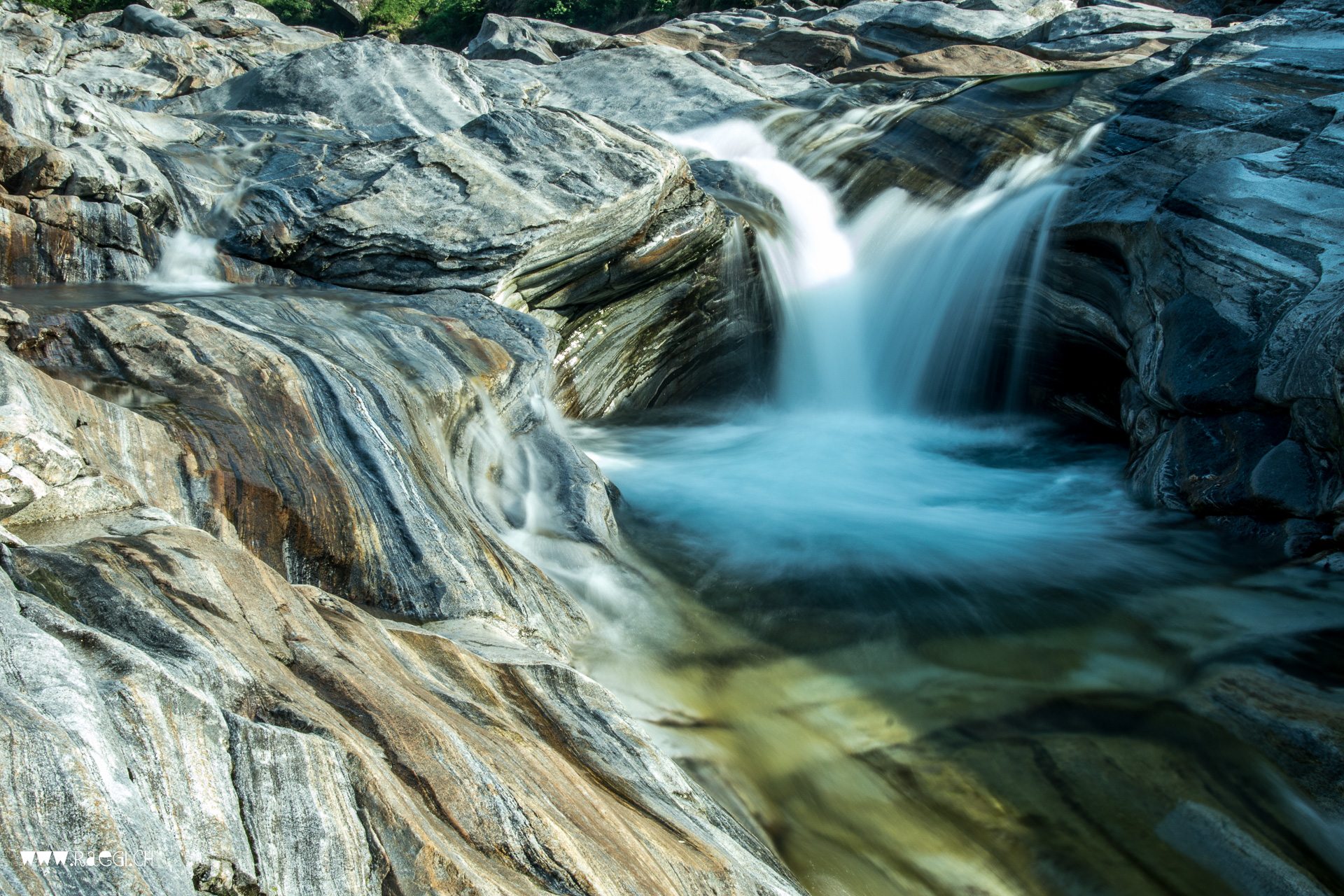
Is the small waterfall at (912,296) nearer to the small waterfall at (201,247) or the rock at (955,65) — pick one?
the small waterfall at (201,247)

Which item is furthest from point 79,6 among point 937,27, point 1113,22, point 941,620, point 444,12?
point 941,620

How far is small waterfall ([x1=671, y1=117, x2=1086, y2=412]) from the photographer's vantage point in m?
10.8

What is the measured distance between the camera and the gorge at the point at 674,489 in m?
2.93

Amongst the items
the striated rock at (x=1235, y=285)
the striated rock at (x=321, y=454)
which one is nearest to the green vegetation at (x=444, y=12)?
the striated rock at (x=1235, y=285)

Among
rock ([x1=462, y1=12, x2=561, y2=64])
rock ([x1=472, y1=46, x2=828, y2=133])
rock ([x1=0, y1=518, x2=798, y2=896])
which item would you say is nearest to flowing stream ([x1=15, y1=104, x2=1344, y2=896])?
rock ([x1=0, y1=518, x2=798, y2=896])

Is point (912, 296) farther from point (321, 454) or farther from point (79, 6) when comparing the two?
point (79, 6)

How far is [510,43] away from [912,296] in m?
12.5

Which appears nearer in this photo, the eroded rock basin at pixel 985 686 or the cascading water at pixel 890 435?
the eroded rock basin at pixel 985 686

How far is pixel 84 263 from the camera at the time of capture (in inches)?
302

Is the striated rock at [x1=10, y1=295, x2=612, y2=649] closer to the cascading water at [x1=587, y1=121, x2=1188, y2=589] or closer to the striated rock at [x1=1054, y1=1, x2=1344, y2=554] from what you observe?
the cascading water at [x1=587, y1=121, x2=1188, y2=589]

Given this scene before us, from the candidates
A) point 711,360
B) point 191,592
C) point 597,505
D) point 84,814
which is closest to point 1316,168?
point 711,360

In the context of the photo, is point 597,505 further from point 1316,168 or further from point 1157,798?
point 1316,168

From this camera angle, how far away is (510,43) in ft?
65.9

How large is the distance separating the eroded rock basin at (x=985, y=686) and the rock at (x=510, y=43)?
46.7ft
